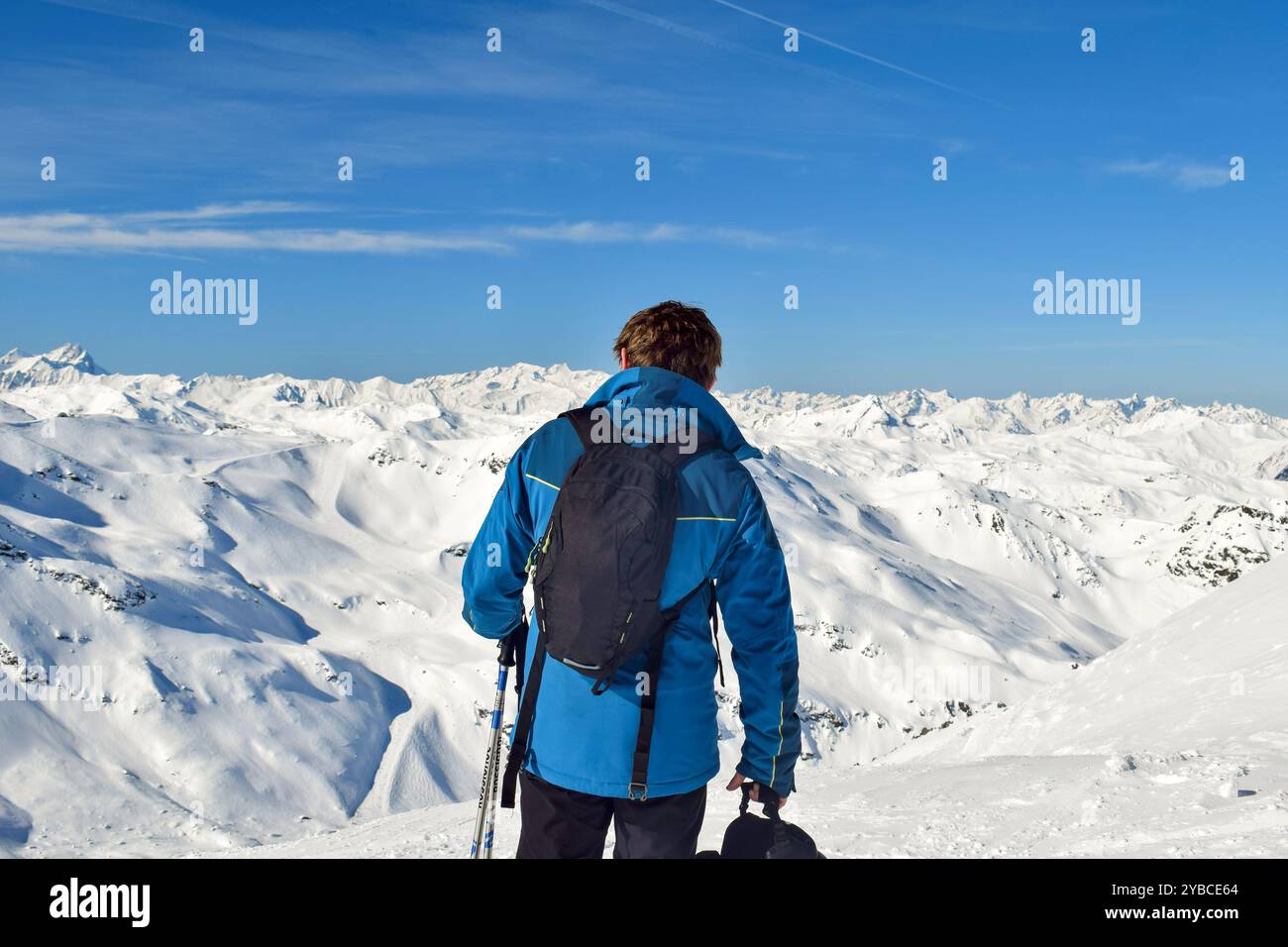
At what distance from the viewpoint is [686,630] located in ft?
15.1

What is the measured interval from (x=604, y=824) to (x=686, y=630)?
1.22 m

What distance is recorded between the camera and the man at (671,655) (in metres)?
4.55

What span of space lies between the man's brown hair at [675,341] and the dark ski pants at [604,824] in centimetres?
237

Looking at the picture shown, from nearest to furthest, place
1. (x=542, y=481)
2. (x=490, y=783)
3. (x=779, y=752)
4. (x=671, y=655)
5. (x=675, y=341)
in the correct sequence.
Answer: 1. (x=671, y=655)
2. (x=542, y=481)
3. (x=675, y=341)
4. (x=779, y=752)
5. (x=490, y=783)

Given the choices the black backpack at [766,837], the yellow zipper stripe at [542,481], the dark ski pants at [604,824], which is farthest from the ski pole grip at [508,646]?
the black backpack at [766,837]

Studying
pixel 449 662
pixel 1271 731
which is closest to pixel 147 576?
pixel 449 662

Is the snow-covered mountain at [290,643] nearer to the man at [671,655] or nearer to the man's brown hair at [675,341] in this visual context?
the man at [671,655]

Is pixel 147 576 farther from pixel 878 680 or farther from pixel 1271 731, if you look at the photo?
pixel 1271 731

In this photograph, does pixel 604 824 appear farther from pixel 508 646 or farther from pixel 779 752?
pixel 508 646

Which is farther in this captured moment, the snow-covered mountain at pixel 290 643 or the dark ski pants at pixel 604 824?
the snow-covered mountain at pixel 290 643

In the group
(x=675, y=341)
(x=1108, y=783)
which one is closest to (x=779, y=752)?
(x=675, y=341)

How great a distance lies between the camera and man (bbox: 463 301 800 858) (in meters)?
4.55

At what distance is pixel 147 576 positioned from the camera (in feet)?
300
